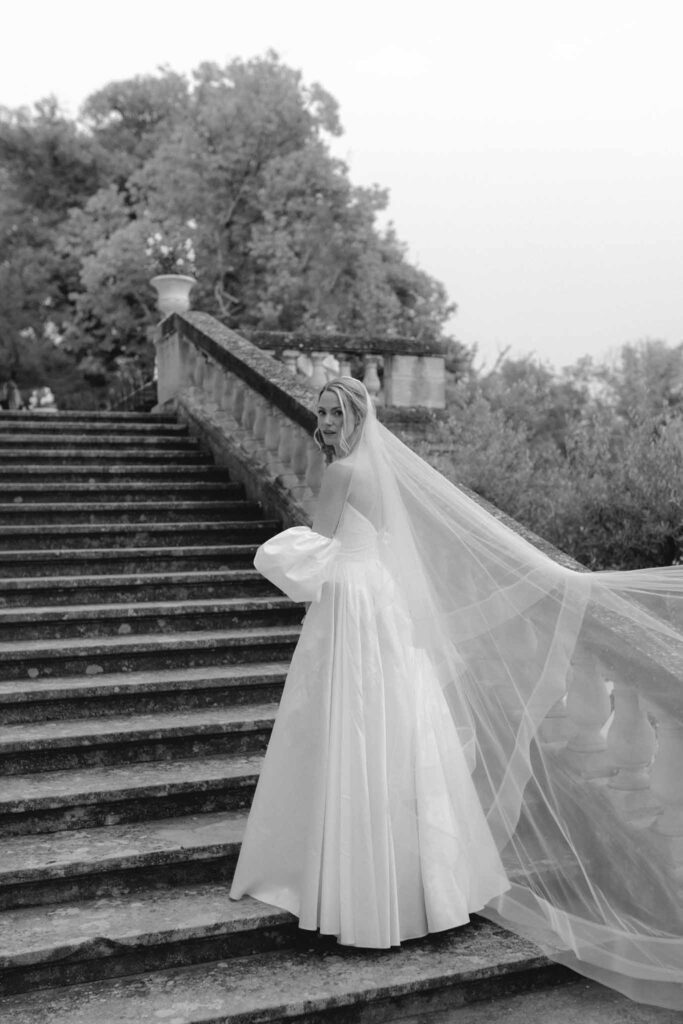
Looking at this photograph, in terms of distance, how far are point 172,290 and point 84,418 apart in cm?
226

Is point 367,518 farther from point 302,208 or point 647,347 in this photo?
A: point 647,347

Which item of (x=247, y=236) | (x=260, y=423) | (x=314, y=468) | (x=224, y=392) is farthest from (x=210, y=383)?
(x=247, y=236)

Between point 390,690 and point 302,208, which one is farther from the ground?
point 302,208

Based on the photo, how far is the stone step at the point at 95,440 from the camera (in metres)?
8.04

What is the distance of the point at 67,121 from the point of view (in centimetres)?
2739

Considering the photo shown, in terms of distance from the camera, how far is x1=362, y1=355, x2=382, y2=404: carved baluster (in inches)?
366

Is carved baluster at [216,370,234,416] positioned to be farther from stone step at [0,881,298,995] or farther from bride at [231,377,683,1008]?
stone step at [0,881,298,995]

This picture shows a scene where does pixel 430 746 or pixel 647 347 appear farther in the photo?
pixel 647 347

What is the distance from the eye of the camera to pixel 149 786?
4.14 m

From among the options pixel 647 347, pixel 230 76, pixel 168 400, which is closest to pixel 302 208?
pixel 230 76

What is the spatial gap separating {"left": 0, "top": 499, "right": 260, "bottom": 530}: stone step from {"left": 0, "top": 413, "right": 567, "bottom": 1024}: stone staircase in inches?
0.5

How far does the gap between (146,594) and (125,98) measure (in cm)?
2520

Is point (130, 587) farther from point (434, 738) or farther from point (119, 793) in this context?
point (434, 738)

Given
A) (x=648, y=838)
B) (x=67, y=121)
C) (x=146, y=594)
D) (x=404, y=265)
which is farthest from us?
(x=67, y=121)
